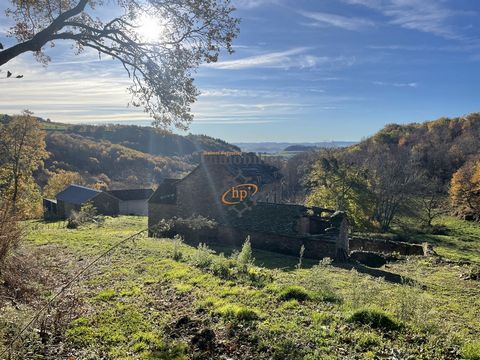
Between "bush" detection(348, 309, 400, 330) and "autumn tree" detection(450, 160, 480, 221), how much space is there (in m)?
64.2

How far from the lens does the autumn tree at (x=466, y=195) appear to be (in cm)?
6197

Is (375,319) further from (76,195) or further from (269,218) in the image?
(76,195)

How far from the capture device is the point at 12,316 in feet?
24.2

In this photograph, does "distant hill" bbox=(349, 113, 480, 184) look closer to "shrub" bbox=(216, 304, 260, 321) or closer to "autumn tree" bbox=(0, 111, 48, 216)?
"autumn tree" bbox=(0, 111, 48, 216)

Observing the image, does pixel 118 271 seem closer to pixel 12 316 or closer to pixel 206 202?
pixel 12 316

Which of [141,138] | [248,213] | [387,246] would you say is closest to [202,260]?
[248,213]

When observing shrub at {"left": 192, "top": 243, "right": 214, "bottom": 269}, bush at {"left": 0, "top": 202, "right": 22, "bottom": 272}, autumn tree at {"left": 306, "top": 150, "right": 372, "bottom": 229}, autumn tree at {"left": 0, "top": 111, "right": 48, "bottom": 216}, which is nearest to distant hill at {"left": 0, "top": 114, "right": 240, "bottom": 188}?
autumn tree at {"left": 306, "top": 150, "right": 372, "bottom": 229}

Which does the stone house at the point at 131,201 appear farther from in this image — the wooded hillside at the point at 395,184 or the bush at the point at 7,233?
the bush at the point at 7,233

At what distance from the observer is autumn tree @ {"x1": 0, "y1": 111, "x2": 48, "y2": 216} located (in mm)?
37531

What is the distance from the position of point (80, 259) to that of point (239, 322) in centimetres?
1175

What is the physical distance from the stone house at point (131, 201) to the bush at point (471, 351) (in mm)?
62292

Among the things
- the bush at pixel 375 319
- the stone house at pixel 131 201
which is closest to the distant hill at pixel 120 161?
the stone house at pixel 131 201

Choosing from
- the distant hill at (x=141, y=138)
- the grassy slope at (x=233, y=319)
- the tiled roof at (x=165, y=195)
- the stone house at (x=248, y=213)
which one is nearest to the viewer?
the grassy slope at (x=233, y=319)

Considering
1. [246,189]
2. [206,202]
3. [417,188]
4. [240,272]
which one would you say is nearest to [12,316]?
[240,272]
